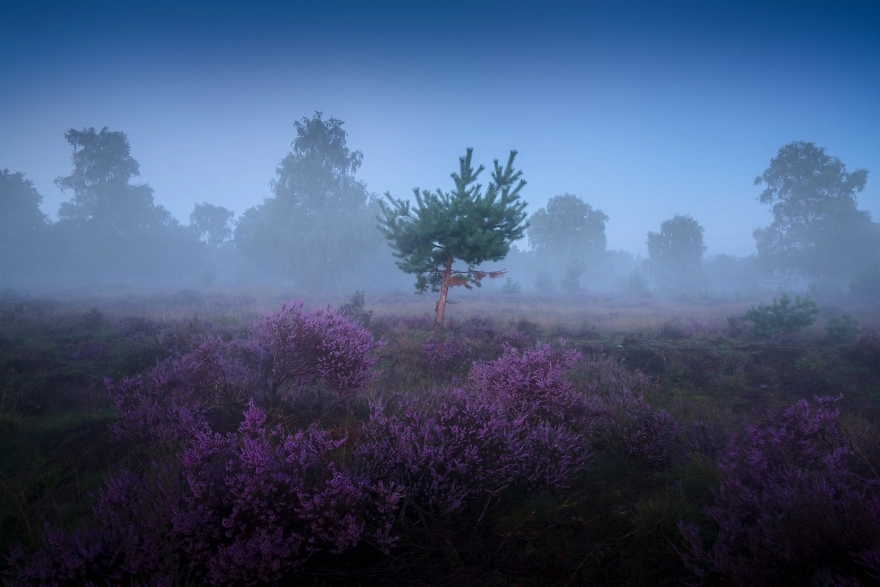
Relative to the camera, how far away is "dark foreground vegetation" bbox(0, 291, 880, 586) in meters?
2.32

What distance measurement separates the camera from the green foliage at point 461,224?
1150cm

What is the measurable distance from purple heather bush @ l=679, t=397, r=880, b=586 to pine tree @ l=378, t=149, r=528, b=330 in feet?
28.7

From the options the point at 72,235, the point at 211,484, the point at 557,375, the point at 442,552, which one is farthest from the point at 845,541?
the point at 72,235

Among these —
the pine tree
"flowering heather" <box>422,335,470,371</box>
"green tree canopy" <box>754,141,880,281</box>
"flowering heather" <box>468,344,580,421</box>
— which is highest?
"green tree canopy" <box>754,141,880,281</box>

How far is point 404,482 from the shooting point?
10.5 ft

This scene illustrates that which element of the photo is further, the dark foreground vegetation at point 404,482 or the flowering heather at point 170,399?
the flowering heather at point 170,399

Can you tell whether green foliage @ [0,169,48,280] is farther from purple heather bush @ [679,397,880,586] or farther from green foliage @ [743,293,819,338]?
green foliage @ [743,293,819,338]

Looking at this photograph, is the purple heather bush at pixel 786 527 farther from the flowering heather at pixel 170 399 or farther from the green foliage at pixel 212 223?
the green foliage at pixel 212 223

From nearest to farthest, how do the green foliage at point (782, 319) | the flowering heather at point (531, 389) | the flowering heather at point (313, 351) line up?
the flowering heather at point (531, 389) → the flowering heather at point (313, 351) → the green foliage at point (782, 319)

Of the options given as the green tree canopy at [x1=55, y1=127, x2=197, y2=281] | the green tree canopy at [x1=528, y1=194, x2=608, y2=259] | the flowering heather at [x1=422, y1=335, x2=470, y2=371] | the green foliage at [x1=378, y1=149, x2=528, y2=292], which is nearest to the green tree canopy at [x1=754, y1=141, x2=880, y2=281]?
the green tree canopy at [x1=528, y1=194, x2=608, y2=259]

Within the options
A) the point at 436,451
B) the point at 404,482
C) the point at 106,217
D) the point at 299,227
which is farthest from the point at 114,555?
the point at 106,217

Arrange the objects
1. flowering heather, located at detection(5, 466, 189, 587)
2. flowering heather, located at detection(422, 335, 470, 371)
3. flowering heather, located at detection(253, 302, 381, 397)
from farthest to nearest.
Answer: flowering heather, located at detection(422, 335, 470, 371), flowering heather, located at detection(253, 302, 381, 397), flowering heather, located at detection(5, 466, 189, 587)

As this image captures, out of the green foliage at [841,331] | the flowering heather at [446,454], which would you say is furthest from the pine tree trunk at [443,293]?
the green foliage at [841,331]

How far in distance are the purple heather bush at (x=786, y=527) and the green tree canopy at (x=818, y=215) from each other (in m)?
47.5
